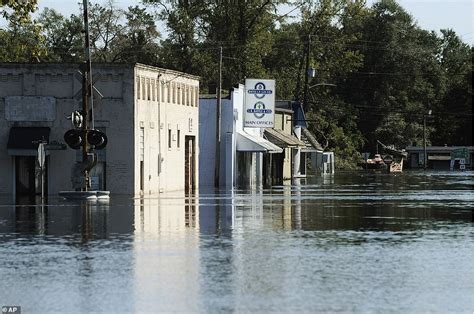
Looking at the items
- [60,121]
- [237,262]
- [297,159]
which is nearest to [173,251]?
[237,262]

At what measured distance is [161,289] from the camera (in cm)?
1661

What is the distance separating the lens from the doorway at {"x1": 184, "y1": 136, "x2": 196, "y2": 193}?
68000 millimetres

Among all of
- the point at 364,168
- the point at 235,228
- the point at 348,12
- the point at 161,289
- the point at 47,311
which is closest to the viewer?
the point at 47,311

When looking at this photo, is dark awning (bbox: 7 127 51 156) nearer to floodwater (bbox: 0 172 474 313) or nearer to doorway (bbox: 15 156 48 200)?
doorway (bbox: 15 156 48 200)

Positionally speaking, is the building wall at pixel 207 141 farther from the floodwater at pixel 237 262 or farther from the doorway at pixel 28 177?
the floodwater at pixel 237 262

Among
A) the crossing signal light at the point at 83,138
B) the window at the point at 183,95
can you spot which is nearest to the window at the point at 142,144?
the crossing signal light at the point at 83,138

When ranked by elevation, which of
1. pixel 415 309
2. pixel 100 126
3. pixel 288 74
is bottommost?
pixel 415 309

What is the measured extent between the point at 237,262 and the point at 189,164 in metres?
48.1

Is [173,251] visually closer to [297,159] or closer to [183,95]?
[183,95]

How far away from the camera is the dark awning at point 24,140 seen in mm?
55728

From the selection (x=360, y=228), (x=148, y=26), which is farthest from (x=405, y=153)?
(x=360, y=228)

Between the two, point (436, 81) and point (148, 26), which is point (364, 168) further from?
point (148, 26)

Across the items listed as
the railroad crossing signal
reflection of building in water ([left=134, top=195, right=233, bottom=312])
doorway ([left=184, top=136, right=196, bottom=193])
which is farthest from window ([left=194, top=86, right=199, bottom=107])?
reflection of building in water ([left=134, top=195, right=233, bottom=312])

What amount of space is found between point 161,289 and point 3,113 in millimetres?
41358
